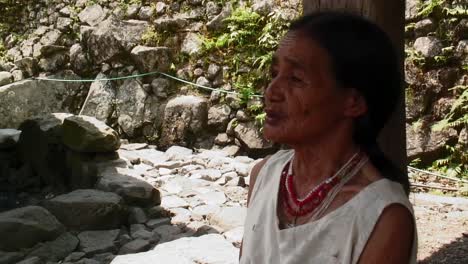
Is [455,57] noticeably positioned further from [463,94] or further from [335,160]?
[335,160]

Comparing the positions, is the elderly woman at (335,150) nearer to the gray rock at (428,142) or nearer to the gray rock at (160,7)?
the gray rock at (428,142)

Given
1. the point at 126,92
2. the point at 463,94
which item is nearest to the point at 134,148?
the point at 126,92

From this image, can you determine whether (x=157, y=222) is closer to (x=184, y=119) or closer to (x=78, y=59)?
(x=184, y=119)

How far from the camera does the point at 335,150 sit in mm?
1413

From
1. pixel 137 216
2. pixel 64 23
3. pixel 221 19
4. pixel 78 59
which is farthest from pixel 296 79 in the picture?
pixel 64 23

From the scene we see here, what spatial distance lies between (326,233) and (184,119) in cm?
738

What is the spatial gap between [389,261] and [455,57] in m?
6.29

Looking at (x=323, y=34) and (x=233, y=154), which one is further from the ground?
(x=323, y=34)

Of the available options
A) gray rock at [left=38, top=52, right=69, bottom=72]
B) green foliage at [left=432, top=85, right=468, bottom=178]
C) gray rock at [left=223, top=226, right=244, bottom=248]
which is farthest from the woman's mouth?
gray rock at [left=38, top=52, right=69, bottom=72]

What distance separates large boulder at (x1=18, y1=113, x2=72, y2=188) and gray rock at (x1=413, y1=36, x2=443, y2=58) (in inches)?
191

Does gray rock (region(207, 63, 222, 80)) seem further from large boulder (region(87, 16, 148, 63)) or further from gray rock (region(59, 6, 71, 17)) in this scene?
gray rock (region(59, 6, 71, 17))

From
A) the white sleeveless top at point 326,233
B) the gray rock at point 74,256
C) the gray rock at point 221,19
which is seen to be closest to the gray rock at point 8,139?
the gray rock at point 221,19

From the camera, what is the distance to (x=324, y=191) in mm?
1396

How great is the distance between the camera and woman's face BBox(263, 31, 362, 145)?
4.43ft
